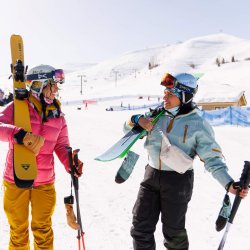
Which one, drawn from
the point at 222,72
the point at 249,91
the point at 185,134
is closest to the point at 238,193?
the point at 185,134

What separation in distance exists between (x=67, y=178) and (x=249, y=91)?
54775 mm

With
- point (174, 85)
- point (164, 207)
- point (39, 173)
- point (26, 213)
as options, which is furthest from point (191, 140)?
point (26, 213)

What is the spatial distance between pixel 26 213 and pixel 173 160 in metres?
1.64

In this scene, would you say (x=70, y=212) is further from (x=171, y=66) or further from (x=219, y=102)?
(x=171, y=66)

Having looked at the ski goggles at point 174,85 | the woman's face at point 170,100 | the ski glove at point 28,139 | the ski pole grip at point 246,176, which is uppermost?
the ski goggles at point 174,85

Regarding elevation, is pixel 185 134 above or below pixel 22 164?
above

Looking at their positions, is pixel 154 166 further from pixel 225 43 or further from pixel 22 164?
pixel 225 43

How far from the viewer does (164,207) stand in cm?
353

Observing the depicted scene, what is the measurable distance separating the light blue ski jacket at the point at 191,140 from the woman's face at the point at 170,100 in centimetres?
12

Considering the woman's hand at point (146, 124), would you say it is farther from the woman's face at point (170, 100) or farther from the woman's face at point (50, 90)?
the woman's face at point (50, 90)

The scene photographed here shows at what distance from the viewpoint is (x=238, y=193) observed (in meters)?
3.02

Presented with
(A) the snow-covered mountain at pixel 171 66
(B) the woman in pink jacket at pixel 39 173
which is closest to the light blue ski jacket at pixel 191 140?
(B) the woman in pink jacket at pixel 39 173

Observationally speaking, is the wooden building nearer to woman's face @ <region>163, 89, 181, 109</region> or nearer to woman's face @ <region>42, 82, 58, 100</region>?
woman's face @ <region>163, 89, 181, 109</region>

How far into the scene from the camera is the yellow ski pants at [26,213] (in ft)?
10.9
